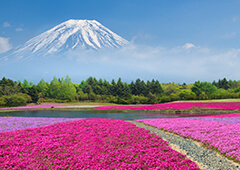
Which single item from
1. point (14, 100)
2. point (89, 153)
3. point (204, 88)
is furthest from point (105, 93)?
point (89, 153)

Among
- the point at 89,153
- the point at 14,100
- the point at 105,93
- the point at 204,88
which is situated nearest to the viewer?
the point at 89,153

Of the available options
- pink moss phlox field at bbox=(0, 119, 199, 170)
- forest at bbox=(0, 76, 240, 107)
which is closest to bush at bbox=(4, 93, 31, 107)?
forest at bbox=(0, 76, 240, 107)

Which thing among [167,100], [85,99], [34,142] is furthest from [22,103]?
[34,142]

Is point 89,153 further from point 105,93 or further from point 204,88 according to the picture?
point 105,93

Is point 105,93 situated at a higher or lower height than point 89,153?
higher

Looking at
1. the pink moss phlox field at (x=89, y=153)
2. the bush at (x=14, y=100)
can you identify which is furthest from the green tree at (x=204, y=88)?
the pink moss phlox field at (x=89, y=153)

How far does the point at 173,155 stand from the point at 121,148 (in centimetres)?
298

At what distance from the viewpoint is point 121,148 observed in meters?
10.0

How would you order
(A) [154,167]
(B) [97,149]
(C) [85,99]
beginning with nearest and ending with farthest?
(A) [154,167] → (B) [97,149] → (C) [85,99]

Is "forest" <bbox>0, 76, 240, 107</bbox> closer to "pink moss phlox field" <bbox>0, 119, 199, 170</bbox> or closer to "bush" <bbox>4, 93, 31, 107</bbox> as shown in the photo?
"bush" <bbox>4, 93, 31, 107</bbox>

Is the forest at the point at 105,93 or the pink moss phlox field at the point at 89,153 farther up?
the forest at the point at 105,93

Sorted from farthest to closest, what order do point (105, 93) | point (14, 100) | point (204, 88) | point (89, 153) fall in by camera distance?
point (105, 93) < point (204, 88) < point (14, 100) < point (89, 153)

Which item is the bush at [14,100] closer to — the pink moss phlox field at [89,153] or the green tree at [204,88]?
the pink moss phlox field at [89,153]

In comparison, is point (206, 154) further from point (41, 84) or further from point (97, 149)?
point (41, 84)
